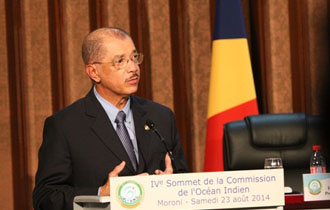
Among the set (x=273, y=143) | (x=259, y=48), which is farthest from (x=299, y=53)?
(x=273, y=143)

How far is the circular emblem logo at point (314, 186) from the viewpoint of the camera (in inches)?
77.1

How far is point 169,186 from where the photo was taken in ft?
4.81

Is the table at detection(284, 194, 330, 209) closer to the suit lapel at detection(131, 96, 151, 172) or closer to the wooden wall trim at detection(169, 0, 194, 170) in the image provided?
the suit lapel at detection(131, 96, 151, 172)

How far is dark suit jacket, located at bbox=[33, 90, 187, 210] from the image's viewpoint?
2.08 m

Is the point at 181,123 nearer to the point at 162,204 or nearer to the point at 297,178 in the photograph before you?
the point at 297,178

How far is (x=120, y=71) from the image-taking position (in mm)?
2250

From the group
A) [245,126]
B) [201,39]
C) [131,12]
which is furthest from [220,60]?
[245,126]

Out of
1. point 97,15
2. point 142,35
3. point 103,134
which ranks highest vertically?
point 97,15

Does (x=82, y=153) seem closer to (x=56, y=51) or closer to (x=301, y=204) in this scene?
(x=301, y=204)

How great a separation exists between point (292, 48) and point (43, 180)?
3.28 m

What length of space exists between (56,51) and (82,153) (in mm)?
2512

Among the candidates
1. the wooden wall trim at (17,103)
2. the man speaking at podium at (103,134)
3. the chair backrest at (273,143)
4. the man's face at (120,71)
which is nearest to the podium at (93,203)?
the man speaking at podium at (103,134)

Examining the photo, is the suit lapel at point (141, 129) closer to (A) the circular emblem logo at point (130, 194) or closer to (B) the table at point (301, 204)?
(B) the table at point (301, 204)

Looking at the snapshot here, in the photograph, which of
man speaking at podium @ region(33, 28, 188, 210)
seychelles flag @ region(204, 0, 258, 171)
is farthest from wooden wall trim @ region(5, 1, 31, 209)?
man speaking at podium @ region(33, 28, 188, 210)
